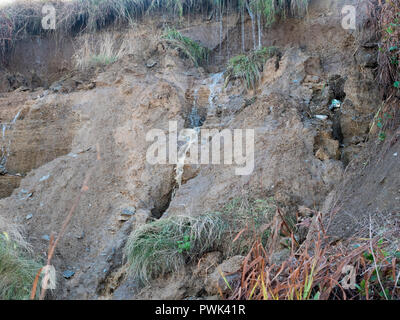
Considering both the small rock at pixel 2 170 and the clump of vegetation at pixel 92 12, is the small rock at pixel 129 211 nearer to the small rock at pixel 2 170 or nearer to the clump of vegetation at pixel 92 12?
the small rock at pixel 2 170

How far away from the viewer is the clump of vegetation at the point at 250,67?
6.09 meters

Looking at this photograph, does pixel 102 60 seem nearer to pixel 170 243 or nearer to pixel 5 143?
pixel 5 143

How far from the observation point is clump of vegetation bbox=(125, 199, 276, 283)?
3920mm

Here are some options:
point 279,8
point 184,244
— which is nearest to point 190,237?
point 184,244

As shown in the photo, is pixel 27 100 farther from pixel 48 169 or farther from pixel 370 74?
pixel 370 74

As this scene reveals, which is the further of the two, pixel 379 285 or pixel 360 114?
pixel 360 114

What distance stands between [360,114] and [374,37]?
907mm

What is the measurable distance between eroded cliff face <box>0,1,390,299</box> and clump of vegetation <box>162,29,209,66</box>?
217 millimetres

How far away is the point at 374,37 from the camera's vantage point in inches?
187

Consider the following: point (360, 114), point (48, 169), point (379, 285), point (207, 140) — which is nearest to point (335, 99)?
point (360, 114)

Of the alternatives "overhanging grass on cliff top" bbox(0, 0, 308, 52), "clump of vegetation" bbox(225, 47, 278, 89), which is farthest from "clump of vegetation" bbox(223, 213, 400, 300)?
"overhanging grass on cliff top" bbox(0, 0, 308, 52)

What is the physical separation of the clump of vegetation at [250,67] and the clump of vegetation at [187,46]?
97 centimetres

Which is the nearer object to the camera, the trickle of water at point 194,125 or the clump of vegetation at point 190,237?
the clump of vegetation at point 190,237

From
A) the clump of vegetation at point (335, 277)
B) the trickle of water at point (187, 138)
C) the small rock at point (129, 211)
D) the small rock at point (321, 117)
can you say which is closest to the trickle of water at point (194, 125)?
the trickle of water at point (187, 138)
